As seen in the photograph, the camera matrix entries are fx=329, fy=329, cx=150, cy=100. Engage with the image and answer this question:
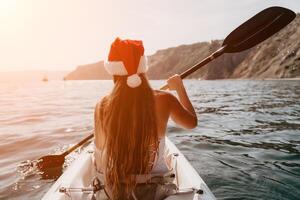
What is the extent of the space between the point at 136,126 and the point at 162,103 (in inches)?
14.5

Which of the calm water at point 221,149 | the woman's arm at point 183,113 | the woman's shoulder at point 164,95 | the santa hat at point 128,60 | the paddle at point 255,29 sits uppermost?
the paddle at point 255,29

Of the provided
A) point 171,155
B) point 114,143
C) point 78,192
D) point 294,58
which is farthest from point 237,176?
point 294,58

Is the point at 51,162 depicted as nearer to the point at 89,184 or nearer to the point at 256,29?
the point at 89,184

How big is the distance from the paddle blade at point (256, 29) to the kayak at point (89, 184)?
8.34 feet

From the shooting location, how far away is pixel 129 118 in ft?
9.49

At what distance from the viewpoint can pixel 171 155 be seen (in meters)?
5.25

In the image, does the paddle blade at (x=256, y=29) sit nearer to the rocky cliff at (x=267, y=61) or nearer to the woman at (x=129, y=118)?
the woman at (x=129, y=118)

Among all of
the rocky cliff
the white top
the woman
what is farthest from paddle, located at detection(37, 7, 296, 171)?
the rocky cliff

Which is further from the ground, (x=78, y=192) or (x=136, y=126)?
(x=136, y=126)

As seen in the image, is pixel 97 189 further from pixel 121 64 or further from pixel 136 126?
pixel 121 64

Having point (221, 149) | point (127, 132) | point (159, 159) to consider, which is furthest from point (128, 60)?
point (221, 149)

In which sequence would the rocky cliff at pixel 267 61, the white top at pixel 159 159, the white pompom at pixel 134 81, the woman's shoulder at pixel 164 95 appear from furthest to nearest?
the rocky cliff at pixel 267 61 < the white top at pixel 159 159 < the woman's shoulder at pixel 164 95 < the white pompom at pixel 134 81

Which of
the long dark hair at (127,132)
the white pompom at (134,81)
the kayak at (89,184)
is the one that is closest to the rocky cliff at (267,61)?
the kayak at (89,184)

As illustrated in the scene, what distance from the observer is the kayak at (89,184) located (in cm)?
348
